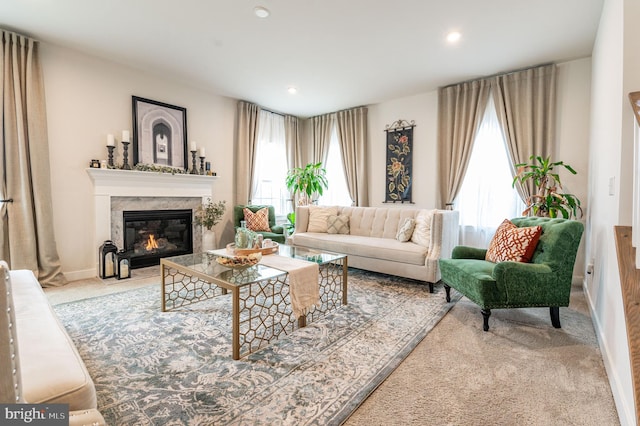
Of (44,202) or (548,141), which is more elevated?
(548,141)

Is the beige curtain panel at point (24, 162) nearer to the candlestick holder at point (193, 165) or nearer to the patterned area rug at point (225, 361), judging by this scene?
the patterned area rug at point (225, 361)

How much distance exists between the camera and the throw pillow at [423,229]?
11.3 ft

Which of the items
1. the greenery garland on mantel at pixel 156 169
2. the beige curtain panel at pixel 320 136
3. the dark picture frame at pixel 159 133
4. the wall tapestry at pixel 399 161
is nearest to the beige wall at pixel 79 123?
the dark picture frame at pixel 159 133

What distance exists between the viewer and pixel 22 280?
181 centimetres

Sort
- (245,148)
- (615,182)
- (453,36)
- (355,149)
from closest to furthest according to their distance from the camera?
(615,182), (453,36), (245,148), (355,149)

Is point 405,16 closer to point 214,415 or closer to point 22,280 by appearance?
point 214,415

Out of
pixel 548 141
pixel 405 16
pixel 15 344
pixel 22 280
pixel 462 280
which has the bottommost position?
pixel 462 280

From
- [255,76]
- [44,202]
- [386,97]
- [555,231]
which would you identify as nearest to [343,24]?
[255,76]

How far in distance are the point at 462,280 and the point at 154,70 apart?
14.2 ft

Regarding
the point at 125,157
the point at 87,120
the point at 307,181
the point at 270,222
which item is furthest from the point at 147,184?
the point at 307,181

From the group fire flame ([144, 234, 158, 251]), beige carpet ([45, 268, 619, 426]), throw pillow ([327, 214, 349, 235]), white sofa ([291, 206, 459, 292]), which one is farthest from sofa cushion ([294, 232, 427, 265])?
fire flame ([144, 234, 158, 251])

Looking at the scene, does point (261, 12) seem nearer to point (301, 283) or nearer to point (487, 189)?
point (301, 283)

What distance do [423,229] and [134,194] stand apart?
3.65 metres

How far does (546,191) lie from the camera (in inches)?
135
